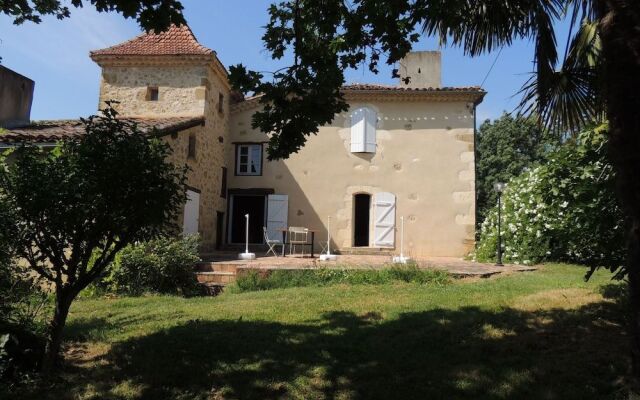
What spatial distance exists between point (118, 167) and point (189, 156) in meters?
9.60

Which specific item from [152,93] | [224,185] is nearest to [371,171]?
[224,185]

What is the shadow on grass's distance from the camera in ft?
12.2

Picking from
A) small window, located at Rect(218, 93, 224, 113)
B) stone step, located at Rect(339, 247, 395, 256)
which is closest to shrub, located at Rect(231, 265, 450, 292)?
stone step, located at Rect(339, 247, 395, 256)

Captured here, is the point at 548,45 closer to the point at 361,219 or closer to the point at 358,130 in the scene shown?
the point at 358,130

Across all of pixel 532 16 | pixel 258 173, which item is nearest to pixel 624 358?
pixel 532 16

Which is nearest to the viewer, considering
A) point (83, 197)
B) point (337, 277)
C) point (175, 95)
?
point (83, 197)

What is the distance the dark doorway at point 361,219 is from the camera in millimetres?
17266

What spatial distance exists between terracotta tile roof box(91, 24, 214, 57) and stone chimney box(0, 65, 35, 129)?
7.16 feet

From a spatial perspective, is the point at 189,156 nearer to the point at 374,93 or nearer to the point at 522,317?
the point at 374,93

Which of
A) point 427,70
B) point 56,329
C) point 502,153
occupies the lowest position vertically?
point 56,329

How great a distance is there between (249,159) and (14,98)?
7150 mm

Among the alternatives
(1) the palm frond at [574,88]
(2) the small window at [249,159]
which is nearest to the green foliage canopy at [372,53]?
(1) the palm frond at [574,88]

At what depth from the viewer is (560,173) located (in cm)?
518

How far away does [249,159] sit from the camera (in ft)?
55.6
